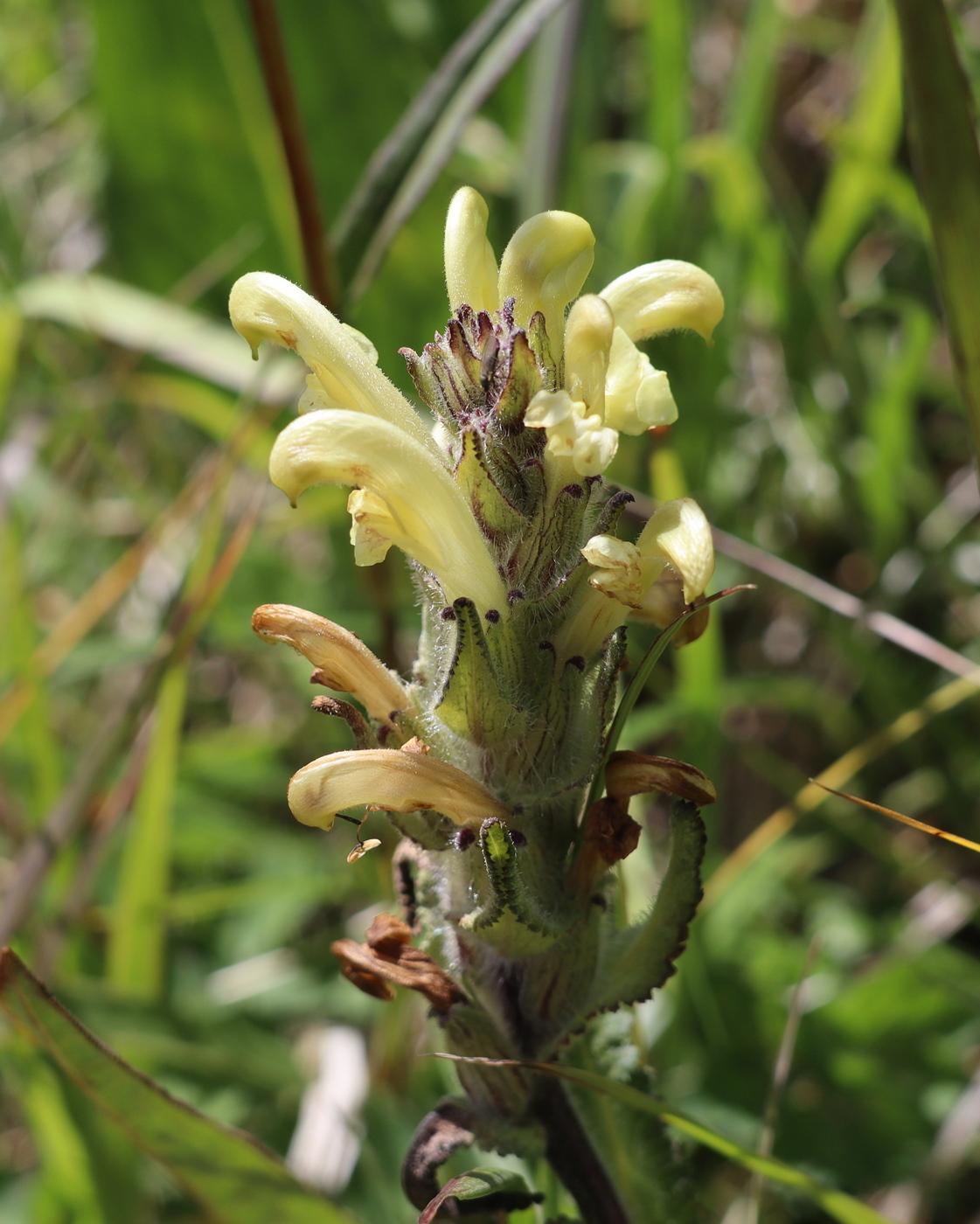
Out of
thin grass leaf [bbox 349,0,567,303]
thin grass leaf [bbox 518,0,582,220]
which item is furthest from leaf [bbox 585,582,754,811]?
thin grass leaf [bbox 518,0,582,220]

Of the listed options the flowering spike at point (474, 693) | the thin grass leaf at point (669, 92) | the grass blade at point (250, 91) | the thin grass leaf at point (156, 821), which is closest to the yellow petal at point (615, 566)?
the flowering spike at point (474, 693)

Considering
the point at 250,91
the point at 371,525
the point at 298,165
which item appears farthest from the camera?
the point at 250,91

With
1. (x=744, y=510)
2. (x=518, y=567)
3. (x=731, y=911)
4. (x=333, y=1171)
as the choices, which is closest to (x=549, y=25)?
(x=744, y=510)

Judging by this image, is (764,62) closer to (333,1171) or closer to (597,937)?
(597,937)

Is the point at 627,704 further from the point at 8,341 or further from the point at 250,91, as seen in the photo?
the point at 250,91

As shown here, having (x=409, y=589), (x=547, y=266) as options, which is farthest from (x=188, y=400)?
(x=547, y=266)

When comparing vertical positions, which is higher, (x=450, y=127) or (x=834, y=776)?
(x=450, y=127)
